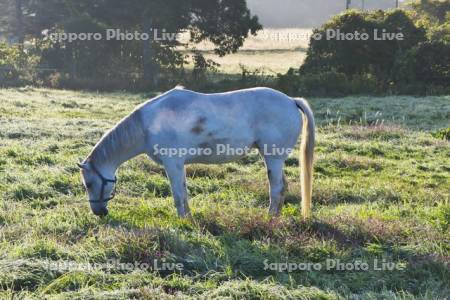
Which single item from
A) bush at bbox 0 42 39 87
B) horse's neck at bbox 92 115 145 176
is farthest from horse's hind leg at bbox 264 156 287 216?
bush at bbox 0 42 39 87

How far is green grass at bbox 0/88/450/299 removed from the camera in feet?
16.8

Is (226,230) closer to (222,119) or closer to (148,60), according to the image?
(222,119)

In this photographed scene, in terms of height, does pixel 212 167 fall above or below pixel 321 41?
below

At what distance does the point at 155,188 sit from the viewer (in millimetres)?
9344

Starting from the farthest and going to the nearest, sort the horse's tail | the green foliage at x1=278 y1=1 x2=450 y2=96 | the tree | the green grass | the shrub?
the tree, the shrub, the green foliage at x1=278 y1=1 x2=450 y2=96, the horse's tail, the green grass

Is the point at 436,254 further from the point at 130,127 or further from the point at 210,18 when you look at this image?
the point at 210,18

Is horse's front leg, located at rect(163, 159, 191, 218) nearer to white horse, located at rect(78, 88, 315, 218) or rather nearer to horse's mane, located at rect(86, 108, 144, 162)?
white horse, located at rect(78, 88, 315, 218)

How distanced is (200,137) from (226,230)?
1.40m

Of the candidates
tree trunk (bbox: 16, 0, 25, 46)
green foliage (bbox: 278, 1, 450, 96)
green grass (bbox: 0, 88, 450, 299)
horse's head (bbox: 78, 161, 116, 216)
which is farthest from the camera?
tree trunk (bbox: 16, 0, 25, 46)

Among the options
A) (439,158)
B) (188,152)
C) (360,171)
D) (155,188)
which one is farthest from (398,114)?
(188,152)

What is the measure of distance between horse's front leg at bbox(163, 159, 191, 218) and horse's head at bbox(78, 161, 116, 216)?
2.72ft

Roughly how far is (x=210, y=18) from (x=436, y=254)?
31945 millimetres

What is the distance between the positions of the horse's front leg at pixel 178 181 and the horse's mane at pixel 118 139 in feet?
1.87

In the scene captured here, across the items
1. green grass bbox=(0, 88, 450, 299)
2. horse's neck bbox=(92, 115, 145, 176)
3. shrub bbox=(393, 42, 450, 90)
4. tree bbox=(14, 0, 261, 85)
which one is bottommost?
green grass bbox=(0, 88, 450, 299)
